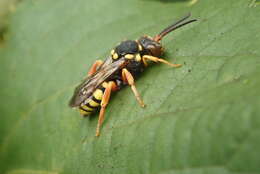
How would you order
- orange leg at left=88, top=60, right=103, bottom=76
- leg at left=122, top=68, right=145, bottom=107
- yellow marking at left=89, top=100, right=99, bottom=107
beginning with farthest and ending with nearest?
orange leg at left=88, top=60, right=103, bottom=76 < yellow marking at left=89, top=100, right=99, bottom=107 < leg at left=122, top=68, right=145, bottom=107

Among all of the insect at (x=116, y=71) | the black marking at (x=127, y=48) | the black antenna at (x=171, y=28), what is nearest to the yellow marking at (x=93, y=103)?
the insect at (x=116, y=71)

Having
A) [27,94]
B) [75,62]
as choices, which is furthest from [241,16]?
[27,94]

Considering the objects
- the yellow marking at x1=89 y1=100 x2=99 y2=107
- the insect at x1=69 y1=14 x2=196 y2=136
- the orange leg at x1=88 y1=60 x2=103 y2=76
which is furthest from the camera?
the orange leg at x1=88 y1=60 x2=103 y2=76

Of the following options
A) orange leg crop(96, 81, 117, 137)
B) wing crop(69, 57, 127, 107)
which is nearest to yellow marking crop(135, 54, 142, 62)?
wing crop(69, 57, 127, 107)

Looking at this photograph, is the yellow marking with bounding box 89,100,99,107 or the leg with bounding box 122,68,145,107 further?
the yellow marking with bounding box 89,100,99,107

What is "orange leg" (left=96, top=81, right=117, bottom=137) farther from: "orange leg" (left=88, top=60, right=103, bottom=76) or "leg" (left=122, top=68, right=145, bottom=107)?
"orange leg" (left=88, top=60, right=103, bottom=76)

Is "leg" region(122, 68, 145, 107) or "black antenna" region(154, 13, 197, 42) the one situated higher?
"black antenna" region(154, 13, 197, 42)

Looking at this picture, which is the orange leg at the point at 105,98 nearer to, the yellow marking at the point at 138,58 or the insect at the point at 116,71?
the insect at the point at 116,71

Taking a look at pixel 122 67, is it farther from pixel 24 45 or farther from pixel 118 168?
pixel 24 45

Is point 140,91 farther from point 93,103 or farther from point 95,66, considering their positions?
point 95,66
